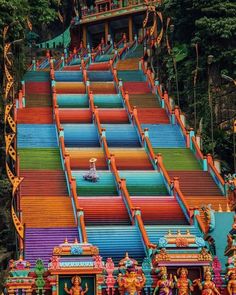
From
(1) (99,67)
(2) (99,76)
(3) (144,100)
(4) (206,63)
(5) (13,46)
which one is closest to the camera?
(3) (144,100)

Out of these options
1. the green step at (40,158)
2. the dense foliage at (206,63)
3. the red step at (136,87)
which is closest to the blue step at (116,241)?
the green step at (40,158)

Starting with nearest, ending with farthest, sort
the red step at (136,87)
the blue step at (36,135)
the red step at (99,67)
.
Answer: the blue step at (36,135), the red step at (136,87), the red step at (99,67)

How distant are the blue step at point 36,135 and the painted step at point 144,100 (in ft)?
22.4

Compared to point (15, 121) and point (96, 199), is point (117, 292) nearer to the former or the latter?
point (96, 199)

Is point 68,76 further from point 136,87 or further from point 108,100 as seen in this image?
point 108,100

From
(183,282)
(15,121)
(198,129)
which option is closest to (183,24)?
(198,129)

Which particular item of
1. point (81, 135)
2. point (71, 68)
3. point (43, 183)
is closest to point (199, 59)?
point (81, 135)

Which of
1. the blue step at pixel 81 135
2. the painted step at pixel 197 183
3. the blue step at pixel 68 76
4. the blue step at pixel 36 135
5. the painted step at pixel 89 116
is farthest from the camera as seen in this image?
the blue step at pixel 68 76

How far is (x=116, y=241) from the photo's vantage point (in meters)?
42.9

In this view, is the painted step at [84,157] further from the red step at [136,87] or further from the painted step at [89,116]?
the red step at [136,87]

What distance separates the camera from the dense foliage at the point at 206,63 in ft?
197

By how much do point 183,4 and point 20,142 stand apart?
1806 centimetres

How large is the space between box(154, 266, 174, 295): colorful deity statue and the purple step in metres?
6.25

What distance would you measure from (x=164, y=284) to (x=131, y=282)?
119 centimetres
